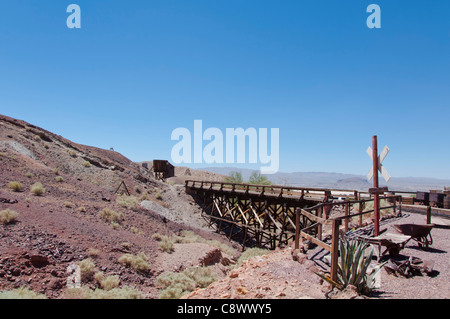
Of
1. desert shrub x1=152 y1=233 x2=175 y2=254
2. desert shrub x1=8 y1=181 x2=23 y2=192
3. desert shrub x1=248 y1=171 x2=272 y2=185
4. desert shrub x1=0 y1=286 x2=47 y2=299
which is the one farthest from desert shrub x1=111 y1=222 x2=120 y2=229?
desert shrub x1=248 y1=171 x2=272 y2=185

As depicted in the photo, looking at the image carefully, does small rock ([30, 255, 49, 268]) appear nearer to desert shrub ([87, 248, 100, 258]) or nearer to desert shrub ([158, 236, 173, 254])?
desert shrub ([87, 248, 100, 258])

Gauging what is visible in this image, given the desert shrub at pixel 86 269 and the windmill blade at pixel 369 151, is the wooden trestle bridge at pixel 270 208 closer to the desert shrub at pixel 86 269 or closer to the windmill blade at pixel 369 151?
the windmill blade at pixel 369 151

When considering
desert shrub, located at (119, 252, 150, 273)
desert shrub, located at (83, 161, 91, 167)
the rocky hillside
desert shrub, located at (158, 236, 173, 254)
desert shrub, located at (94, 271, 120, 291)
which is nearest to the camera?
the rocky hillside

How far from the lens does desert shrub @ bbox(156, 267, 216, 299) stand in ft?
29.1

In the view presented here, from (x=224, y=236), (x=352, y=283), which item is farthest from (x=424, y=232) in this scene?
(x=224, y=236)

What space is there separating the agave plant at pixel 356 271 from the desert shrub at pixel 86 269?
708 centimetres

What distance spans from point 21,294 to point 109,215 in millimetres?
8673

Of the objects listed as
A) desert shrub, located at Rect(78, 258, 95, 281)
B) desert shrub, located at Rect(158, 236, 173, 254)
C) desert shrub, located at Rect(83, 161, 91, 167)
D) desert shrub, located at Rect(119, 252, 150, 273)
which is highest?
desert shrub, located at Rect(83, 161, 91, 167)

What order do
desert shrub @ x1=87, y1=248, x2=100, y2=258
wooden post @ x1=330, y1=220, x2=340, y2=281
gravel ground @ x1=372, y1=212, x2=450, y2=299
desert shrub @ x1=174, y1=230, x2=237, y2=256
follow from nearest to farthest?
gravel ground @ x1=372, y1=212, x2=450, y2=299 → wooden post @ x1=330, y1=220, x2=340, y2=281 → desert shrub @ x1=87, y1=248, x2=100, y2=258 → desert shrub @ x1=174, y1=230, x2=237, y2=256

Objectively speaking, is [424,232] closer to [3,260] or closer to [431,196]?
[3,260]

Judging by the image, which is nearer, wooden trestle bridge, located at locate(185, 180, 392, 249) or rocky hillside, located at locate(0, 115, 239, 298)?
rocky hillside, located at locate(0, 115, 239, 298)

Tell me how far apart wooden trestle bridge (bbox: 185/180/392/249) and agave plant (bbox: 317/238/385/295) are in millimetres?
7823

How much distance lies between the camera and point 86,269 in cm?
853
